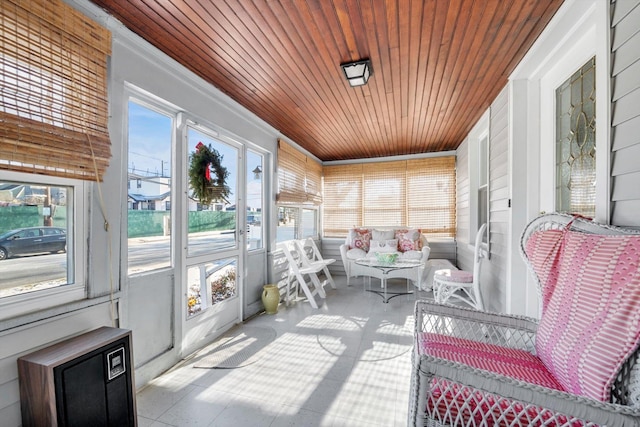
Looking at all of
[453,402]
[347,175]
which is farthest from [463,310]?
[347,175]

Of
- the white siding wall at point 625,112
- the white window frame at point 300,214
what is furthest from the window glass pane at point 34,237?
the white siding wall at point 625,112

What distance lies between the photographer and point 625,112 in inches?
49.3

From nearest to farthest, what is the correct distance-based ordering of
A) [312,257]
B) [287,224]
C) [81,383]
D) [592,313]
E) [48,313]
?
[592,313] → [81,383] → [48,313] → [287,224] → [312,257]

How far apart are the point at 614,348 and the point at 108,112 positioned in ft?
8.77

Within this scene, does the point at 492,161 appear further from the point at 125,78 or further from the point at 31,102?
the point at 31,102

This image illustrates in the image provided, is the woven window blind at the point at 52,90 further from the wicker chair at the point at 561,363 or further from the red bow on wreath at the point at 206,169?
the wicker chair at the point at 561,363

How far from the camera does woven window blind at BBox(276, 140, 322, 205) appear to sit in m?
4.23

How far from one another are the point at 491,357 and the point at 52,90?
8.60ft

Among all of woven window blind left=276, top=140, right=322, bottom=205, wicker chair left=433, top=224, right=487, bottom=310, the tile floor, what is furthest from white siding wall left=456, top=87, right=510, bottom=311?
woven window blind left=276, top=140, right=322, bottom=205

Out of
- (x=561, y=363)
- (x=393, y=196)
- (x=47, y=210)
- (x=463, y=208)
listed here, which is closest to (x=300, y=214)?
(x=393, y=196)

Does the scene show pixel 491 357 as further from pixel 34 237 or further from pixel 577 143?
pixel 34 237

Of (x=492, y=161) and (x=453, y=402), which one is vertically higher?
(x=492, y=161)

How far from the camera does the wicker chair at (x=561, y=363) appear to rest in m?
0.88

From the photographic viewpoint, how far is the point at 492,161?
313cm
